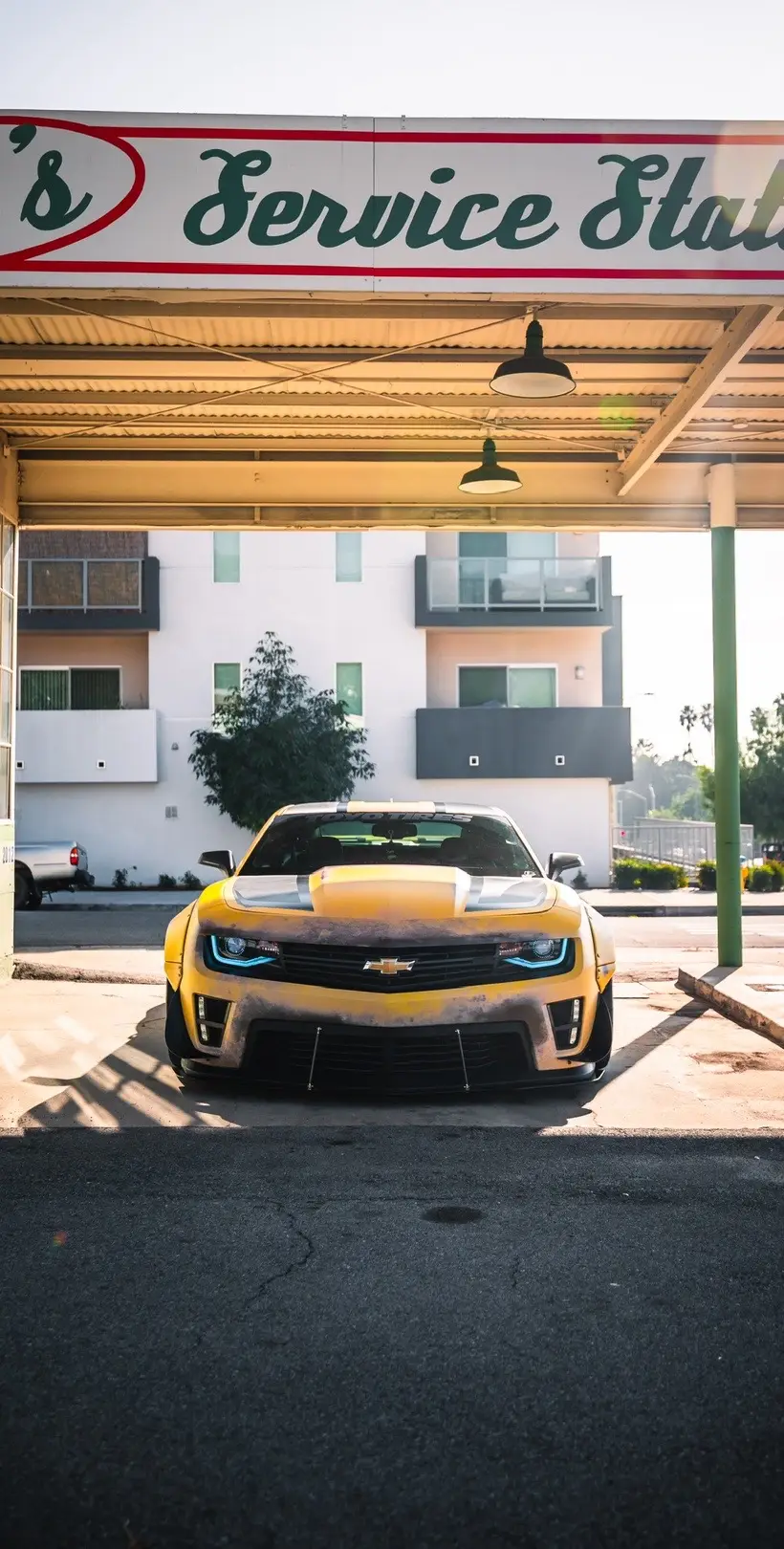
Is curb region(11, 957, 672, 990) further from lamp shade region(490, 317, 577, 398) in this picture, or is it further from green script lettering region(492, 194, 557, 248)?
green script lettering region(492, 194, 557, 248)

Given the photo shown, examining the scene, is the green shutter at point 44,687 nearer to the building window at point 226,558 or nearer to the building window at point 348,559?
the building window at point 226,558

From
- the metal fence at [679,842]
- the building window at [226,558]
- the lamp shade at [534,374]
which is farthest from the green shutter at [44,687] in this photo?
the lamp shade at [534,374]

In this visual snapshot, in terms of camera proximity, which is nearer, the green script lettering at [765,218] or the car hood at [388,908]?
the car hood at [388,908]

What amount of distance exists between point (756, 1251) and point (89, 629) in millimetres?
28234

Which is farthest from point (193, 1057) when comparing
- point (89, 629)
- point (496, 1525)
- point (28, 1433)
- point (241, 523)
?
point (89, 629)

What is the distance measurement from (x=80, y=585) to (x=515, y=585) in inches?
390

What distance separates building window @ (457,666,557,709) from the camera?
3219 cm

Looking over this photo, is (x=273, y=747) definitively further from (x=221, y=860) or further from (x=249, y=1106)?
(x=249, y=1106)

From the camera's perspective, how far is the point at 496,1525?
243 centimetres

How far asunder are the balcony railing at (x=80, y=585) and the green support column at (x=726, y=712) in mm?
20803

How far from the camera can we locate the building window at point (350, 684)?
31016 mm

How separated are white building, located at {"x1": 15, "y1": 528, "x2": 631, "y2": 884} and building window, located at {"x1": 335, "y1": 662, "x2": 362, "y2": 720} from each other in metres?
0.05

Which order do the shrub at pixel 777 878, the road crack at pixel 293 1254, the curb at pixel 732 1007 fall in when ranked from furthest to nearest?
the shrub at pixel 777 878 < the curb at pixel 732 1007 < the road crack at pixel 293 1254

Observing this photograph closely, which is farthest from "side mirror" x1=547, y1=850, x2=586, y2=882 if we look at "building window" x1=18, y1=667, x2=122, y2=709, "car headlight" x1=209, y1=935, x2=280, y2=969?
"building window" x1=18, y1=667, x2=122, y2=709
